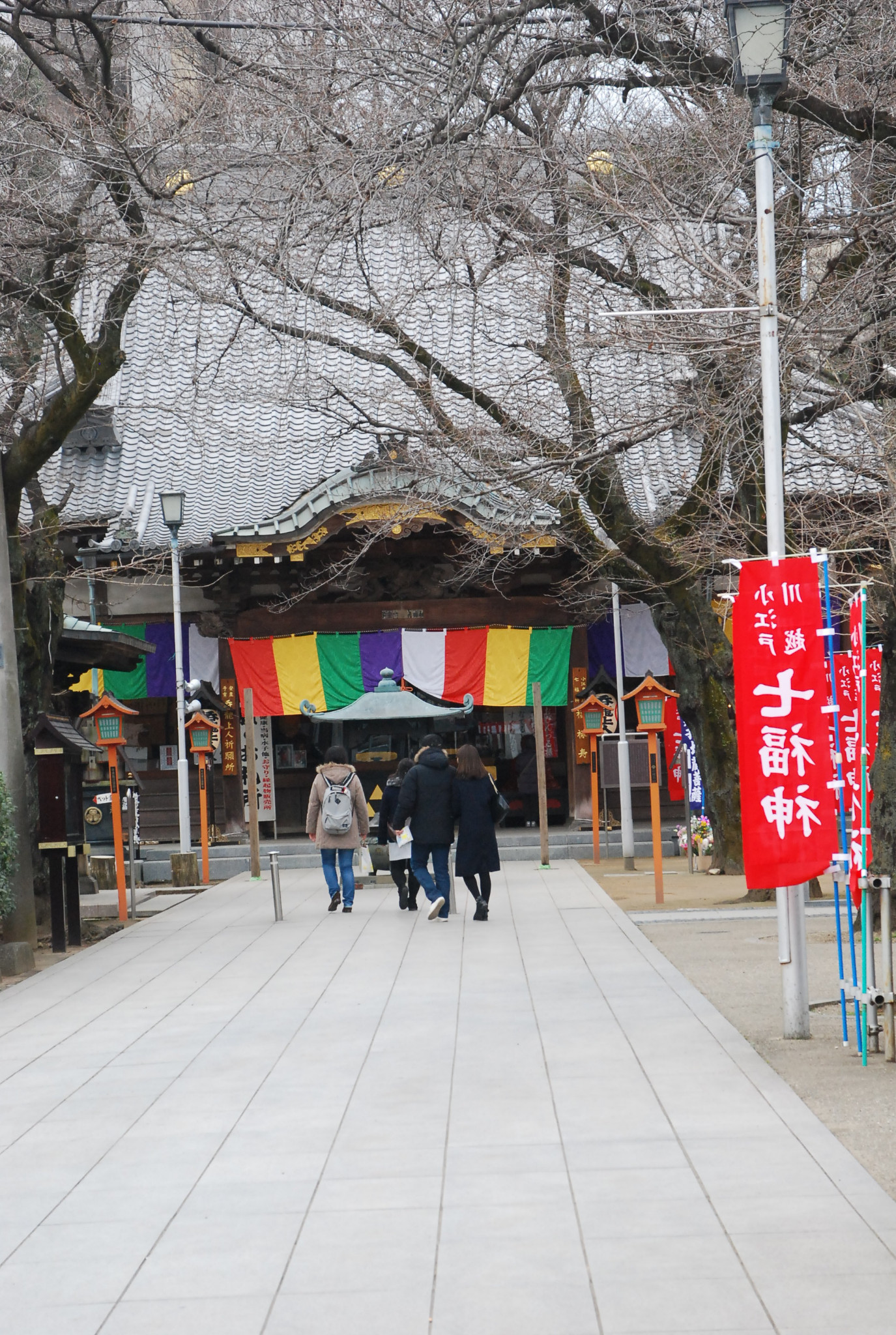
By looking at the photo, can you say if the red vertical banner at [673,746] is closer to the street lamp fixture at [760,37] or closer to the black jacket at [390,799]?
the black jacket at [390,799]

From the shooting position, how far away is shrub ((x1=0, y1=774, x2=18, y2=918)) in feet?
34.1

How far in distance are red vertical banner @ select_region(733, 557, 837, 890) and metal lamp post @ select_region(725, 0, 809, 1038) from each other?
0.27 metres

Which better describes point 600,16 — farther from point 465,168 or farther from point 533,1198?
point 533,1198

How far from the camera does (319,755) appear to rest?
23.3 meters

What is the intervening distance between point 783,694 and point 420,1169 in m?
3.00

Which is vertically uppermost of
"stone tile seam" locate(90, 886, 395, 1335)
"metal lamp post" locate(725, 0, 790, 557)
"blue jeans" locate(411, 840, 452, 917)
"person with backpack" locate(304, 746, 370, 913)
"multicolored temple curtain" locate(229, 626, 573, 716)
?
"metal lamp post" locate(725, 0, 790, 557)

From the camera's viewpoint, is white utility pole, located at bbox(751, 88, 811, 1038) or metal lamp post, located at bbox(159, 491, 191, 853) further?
metal lamp post, located at bbox(159, 491, 191, 853)

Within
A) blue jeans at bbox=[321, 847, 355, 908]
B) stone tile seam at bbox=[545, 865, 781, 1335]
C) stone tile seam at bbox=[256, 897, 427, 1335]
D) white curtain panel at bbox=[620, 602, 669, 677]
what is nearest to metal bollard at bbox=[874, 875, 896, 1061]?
stone tile seam at bbox=[545, 865, 781, 1335]

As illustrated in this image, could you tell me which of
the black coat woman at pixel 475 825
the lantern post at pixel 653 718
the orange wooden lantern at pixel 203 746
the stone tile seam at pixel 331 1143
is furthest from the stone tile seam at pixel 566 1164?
the orange wooden lantern at pixel 203 746

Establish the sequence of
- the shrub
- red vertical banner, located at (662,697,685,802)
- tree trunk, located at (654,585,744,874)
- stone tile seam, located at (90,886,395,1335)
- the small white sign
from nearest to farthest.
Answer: stone tile seam, located at (90,886,395,1335) < the shrub < tree trunk, located at (654,585,744,874) < red vertical banner, located at (662,697,685,802) < the small white sign

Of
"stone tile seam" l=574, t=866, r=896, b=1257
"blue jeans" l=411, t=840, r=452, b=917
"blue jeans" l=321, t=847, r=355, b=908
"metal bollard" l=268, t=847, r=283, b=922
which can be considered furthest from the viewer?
"blue jeans" l=321, t=847, r=355, b=908

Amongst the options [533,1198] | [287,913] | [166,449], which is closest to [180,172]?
[287,913]

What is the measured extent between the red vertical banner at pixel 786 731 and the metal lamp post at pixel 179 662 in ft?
42.7

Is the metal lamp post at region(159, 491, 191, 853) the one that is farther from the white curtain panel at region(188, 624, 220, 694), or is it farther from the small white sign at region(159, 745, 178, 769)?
the small white sign at region(159, 745, 178, 769)
